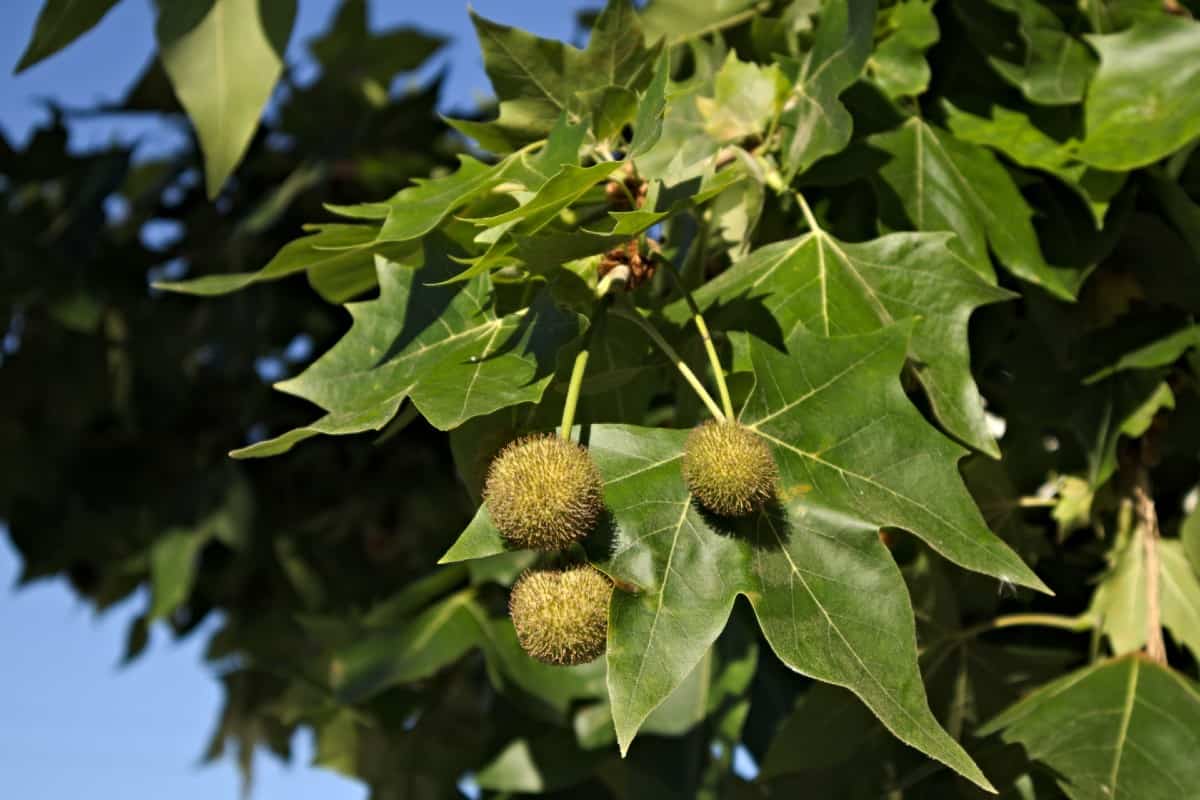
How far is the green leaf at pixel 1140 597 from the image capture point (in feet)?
6.00

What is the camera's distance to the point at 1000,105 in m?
1.86

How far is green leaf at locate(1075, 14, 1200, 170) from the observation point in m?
1.73

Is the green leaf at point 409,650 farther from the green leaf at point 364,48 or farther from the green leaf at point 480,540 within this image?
the green leaf at point 364,48

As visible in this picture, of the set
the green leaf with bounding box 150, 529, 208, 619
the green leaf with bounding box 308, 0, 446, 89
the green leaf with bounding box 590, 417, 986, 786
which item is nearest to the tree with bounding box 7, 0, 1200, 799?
the green leaf with bounding box 590, 417, 986, 786

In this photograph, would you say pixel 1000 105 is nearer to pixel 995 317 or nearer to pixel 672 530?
pixel 995 317

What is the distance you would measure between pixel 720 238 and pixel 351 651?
130cm

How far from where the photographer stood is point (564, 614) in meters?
1.27

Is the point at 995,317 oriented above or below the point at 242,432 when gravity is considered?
above

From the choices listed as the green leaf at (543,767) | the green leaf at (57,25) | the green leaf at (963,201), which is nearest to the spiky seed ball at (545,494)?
the green leaf at (963,201)

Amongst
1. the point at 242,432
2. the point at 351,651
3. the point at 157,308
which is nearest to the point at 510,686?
the point at 351,651

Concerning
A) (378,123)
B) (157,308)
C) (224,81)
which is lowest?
(157,308)

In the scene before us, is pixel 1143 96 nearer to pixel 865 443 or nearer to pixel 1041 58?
pixel 1041 58

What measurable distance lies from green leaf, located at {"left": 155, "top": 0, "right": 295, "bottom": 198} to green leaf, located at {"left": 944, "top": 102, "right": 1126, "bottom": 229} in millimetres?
1010

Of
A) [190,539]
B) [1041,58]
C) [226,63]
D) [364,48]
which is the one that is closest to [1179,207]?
[1041,58]
